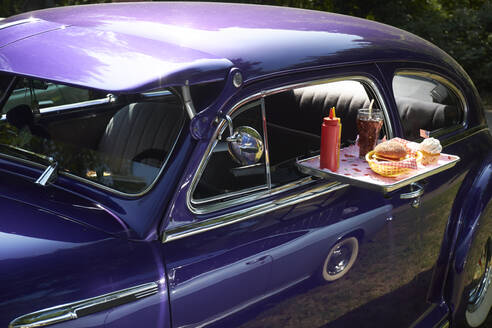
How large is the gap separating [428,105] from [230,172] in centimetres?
155

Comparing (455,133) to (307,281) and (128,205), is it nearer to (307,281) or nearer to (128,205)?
(307,281)

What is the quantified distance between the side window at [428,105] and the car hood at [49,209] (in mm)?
1701

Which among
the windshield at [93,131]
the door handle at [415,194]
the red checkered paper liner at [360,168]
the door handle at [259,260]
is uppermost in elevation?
the windshield at [93,131]

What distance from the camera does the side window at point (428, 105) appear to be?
289 centimetres

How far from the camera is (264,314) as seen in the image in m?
1.82

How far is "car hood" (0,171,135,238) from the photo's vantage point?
1.69 m

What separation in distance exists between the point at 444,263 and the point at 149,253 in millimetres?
1707

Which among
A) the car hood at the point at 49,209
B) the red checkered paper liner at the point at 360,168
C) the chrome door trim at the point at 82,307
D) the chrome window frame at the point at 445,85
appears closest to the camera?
the chrome door trim at the point at 82,307

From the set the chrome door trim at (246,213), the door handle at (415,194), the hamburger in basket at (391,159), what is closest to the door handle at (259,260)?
the chrome door trim at (246,213)

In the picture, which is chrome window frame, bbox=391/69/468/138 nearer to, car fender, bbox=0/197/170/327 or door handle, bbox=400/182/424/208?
door handle, bbox=400/182/424/208

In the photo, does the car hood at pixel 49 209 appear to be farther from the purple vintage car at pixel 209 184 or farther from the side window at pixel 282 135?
the side window at pixel 282 135

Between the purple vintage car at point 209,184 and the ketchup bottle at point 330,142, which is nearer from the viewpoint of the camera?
the purple vintage car at point 209,184

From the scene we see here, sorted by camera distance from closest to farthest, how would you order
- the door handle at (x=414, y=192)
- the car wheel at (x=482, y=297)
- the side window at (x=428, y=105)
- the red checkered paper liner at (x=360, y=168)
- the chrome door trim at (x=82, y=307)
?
the chrome door trim at (x=82, y=307) < the red checkered paper liner at (x=360, y=168) < the door handle at (x=414, y=192) < the side window at (x=428, y=105) < the car wheel at (x=482, y=297)

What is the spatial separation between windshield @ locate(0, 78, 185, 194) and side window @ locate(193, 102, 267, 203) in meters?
0.15
